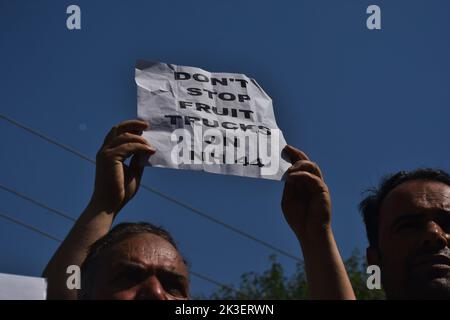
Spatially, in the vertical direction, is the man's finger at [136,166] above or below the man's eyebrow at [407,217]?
above

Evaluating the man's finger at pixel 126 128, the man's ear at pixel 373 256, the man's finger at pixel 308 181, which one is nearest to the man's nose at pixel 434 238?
the man's ear at pixel 373 256

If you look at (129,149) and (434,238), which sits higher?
(129,149)

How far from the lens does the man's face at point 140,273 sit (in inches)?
174

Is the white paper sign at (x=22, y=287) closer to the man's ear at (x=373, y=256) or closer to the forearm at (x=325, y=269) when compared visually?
the forearm at (x=325, y=269)

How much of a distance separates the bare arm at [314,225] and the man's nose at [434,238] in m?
0.35

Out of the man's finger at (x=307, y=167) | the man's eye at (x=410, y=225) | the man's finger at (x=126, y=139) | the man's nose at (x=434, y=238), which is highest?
the man's finger at (x=126, y=139)

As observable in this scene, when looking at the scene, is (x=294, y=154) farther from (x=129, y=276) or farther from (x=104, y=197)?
(x=129, y=276)

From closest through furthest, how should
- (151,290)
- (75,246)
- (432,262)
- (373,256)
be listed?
1. (151,290)
2. (432,262)
3. (75,246)
4. (373,256)

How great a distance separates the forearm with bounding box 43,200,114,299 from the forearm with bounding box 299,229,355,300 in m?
0.82

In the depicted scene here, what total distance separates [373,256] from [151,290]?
1179 millimetres

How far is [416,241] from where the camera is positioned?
4855mm

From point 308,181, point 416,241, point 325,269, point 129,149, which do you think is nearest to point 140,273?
point 129,149

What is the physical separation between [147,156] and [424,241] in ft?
3.81
